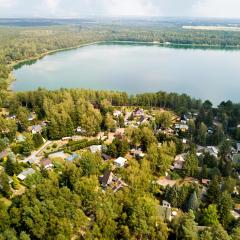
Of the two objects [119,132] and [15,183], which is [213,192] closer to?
[15,183]

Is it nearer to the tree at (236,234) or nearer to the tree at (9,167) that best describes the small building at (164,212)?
the tree at (236,234)

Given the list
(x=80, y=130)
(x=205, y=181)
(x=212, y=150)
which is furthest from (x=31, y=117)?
(x=205, y=181)

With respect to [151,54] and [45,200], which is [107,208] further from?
[151,54]

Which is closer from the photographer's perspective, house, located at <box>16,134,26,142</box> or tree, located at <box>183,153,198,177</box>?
tree, located at <box>183,153,198,177</box>

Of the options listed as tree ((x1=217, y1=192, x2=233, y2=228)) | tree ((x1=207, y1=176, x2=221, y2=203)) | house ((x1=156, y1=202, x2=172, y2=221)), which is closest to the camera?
tree ((x1=217, y1=192, x2=233, y2=228))

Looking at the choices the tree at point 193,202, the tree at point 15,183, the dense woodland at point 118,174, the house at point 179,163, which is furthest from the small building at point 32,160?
the tree at point 193,202

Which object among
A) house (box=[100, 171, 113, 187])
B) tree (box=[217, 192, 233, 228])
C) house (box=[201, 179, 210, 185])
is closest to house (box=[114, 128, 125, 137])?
house (box=[100, 171, 113, 187])

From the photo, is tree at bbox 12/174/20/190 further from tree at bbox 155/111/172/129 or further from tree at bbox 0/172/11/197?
tree at bbox 155/111/172/129
